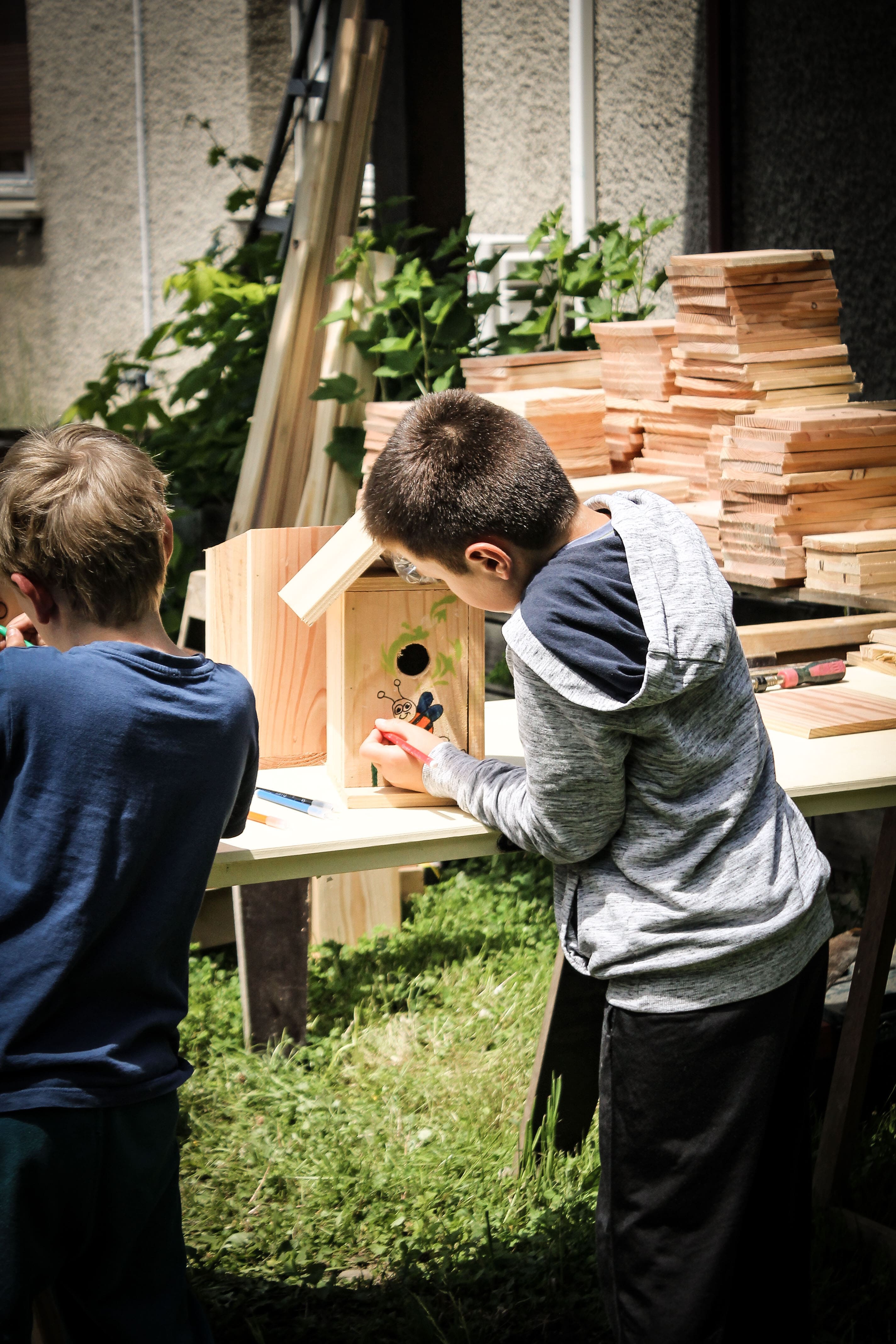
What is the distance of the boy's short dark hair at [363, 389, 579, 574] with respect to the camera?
1713mm

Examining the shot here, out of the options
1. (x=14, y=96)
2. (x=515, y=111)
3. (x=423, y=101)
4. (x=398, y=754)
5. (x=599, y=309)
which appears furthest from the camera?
(x=14, y=96)

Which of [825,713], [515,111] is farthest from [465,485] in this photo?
[515,111]

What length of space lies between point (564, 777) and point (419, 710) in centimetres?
51

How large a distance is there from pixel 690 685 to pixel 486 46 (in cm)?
706

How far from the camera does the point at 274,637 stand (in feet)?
7.48

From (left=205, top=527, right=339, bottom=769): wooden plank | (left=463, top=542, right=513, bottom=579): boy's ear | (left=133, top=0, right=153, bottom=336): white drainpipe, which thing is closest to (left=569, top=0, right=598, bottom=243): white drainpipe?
(left=133, top=0, right=153, bottom=336): white drainpipe

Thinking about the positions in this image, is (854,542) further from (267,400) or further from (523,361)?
(267,400)

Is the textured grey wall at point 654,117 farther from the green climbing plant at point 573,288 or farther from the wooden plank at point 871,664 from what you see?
the wooden plank at point 871,664

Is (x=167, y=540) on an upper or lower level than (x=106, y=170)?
lower

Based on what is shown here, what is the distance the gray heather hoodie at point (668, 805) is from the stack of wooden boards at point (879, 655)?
1190 mm

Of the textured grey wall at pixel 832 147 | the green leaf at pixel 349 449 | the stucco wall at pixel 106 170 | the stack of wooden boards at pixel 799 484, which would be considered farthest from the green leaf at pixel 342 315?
the stucco wall at pixel 106 170

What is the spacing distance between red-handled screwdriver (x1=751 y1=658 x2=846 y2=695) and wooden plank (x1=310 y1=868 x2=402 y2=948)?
5.74 feet

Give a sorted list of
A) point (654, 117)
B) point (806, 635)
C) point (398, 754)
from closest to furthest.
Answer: point (398, 754) < point (806, 635) < point (654, 117)

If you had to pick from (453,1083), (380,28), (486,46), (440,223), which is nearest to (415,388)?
(440,223)
